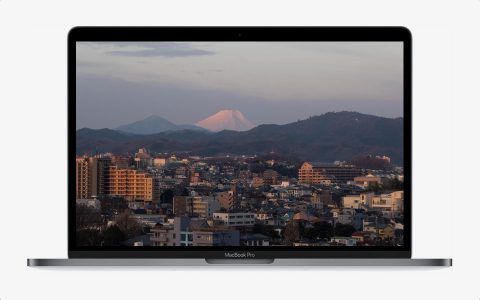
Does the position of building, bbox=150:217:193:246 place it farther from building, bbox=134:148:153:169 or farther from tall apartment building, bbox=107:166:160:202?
building, bbox=134:148:153:169

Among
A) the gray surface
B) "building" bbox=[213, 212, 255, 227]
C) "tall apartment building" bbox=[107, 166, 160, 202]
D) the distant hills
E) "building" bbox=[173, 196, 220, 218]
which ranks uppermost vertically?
the distant hills

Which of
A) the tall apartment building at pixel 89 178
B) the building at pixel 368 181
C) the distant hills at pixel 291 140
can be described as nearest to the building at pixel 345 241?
the building at pixel 368 181

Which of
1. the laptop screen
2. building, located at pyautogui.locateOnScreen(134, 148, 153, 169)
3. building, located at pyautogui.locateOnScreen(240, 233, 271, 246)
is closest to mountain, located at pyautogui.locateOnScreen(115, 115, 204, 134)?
the laptop screen

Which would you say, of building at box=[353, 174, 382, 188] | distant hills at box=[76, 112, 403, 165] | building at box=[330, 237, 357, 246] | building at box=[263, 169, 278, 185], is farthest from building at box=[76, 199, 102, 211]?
building at box=[353, 174, 382, 188]

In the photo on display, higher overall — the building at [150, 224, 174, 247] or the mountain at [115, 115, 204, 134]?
the mountain at [115, 115, 204, 134]

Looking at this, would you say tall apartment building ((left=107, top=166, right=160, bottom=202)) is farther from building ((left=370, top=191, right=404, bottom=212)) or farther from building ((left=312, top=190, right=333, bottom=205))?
building ((left=370, top=191, right=404, bottom=212))
